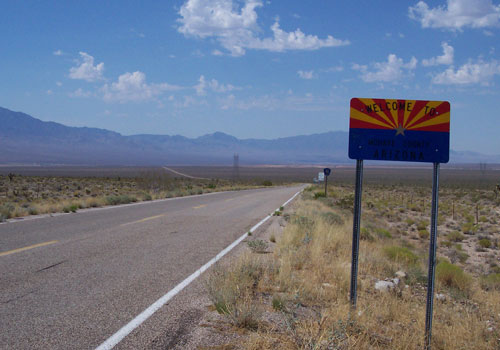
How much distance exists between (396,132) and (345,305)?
79.9 inches

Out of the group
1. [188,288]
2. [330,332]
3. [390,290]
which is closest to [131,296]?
[188,288]

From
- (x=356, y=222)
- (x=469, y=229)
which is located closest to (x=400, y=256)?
(x=356, y=222)

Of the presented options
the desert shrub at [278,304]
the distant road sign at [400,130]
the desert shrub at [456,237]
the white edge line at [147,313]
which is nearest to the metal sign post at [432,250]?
the distant road sign at [400,130]

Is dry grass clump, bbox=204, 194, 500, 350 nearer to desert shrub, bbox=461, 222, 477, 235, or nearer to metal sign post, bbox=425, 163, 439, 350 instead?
metal sign post, bbox=425, 163, 439, 350

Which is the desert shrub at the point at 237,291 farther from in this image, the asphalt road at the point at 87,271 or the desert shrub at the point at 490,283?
the desert shrub at the point at 490,283

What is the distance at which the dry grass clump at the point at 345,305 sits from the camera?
4.49m

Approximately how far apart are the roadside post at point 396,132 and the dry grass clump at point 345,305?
18.5 inches

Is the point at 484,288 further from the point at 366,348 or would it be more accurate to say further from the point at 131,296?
the point at 131,296

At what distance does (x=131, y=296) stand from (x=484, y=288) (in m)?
7.47

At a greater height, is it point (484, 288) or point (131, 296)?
point (131, 296)

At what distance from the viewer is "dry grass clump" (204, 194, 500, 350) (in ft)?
14.7

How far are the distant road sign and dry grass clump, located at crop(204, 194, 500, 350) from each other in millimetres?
1765

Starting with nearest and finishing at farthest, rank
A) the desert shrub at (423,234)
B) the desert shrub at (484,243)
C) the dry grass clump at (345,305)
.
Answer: the dry grass clump at (345,305) → the desert shrub at (484,243) → the desert shrub at (423,234)

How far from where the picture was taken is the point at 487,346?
489cm
